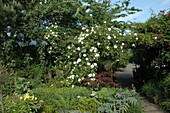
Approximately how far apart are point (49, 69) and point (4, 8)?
2.41 m

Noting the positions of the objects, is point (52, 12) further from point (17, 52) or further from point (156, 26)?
point (156, 26)

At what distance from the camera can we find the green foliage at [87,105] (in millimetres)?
3185

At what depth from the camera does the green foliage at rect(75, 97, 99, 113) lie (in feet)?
10.4

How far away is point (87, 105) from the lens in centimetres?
326

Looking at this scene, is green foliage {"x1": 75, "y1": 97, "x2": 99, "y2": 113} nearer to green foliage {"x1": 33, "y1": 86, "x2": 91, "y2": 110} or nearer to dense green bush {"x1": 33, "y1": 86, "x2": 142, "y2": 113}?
dense green bush {"x1": 33, "y1": 86, "x2": 142, "y2": 113}

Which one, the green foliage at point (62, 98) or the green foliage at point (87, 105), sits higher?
the green foliage at point (62, 98)

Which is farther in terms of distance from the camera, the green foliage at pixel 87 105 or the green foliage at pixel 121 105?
the green foliage at pixel 87 105

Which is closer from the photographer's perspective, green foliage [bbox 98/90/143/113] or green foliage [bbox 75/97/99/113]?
green foliage [bbox 98/90/143/113]

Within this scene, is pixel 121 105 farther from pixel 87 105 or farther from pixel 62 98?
pixel 62 98

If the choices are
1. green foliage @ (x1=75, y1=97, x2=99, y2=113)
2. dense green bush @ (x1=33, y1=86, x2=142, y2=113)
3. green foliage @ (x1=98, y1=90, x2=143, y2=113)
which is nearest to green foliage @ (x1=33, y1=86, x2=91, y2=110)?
dense green bush @ (x1=33, y1=86, x2=142, y2=113)

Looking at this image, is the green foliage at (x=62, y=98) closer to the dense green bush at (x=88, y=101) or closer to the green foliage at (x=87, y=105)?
the dense green bush at (x=88, y=101)

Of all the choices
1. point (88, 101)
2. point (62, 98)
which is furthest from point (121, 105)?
point (62, 98)

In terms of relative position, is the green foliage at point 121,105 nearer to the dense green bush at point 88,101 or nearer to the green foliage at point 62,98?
the dense green bush at point 88,101

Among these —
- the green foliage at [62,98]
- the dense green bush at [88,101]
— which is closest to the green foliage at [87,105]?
the dense green bush at [88,101]
